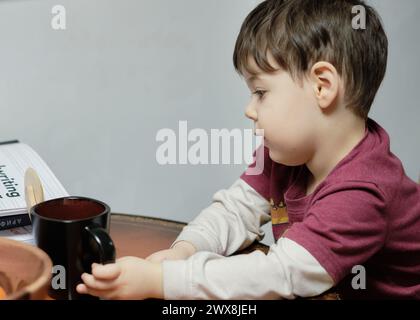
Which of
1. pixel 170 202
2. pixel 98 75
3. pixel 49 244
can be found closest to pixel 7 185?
pixel 49 244

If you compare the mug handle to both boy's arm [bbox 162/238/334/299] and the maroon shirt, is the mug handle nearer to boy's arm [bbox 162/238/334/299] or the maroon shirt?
boy's arm [bbox 162/238/334/299]

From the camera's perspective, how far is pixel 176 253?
0.74 metres

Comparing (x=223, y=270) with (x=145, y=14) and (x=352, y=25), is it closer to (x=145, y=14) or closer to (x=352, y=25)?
(x=352, y=25)

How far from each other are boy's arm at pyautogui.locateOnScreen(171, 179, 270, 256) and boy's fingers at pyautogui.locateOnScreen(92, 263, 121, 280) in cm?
17

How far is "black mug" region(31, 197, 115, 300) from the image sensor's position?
61 cm

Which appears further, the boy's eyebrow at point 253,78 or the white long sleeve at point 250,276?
the boy's eyebrow at point 253,78

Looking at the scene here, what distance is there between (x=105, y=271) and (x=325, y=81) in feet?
1.15

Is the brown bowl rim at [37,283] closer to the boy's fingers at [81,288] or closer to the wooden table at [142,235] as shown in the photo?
the boy's fingers at [81,288]

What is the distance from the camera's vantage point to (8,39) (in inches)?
45.9

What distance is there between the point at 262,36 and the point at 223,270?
11.9 inches

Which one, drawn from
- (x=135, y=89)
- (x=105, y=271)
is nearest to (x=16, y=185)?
(x=105, y=271)

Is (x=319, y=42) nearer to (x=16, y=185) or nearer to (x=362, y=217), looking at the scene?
(x=362, y=217)

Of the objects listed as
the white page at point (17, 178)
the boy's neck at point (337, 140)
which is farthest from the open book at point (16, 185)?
the boy's neck at point (337, 140)

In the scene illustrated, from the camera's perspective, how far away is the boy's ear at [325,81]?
0.75 m
